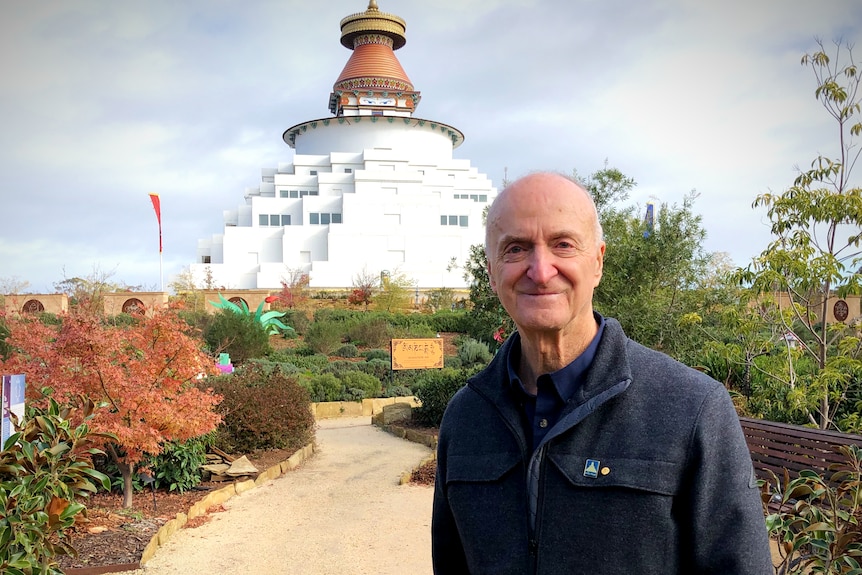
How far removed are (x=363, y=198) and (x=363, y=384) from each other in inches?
1182

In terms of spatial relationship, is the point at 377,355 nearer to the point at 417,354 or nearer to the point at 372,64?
the point at 417,354

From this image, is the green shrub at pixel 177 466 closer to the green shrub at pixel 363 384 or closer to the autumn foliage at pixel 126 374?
the autumn foliage at pixel 126 374

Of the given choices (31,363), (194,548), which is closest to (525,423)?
(194,548)

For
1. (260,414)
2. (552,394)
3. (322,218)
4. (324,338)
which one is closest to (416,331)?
(324,338)

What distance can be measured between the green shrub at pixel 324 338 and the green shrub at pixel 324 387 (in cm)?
569

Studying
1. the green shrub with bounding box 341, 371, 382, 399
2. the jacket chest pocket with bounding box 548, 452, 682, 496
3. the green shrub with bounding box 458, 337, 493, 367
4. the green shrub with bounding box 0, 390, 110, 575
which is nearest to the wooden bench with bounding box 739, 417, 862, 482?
the jacket chest pocket with bounding box 548, 452, 682, 496

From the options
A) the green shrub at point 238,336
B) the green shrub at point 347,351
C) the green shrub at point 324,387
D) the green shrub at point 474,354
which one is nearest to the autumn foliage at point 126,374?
the green shrub at point 324,387

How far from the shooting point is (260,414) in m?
9.21

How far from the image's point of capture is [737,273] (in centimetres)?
676

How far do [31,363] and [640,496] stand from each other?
6.71 meters

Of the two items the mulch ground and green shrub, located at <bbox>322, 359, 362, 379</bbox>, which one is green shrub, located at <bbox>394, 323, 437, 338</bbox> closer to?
green shrub, located at <bbox>322, 359, 362, 379</bbox>

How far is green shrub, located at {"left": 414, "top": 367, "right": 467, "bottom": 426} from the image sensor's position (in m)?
11.3

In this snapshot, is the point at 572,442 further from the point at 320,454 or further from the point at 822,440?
the point at 320,454

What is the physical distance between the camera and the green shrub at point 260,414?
907 centimetres
